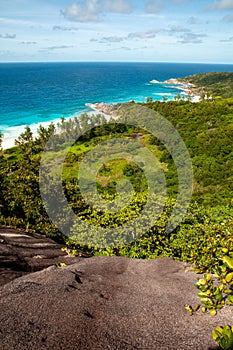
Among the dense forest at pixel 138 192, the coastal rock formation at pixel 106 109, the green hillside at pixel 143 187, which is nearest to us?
the dense forest at pixel 138 192

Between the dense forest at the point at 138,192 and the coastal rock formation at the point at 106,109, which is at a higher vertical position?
the coastal rock formation at the point at 106,109

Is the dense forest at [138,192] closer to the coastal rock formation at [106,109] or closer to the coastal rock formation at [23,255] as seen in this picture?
the coastal rock formation at [23,255]

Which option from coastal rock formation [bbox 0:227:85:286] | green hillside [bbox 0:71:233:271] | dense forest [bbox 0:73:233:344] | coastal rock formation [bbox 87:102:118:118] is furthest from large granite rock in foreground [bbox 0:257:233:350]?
coastal rock formation [bbox 87:102:118:118]

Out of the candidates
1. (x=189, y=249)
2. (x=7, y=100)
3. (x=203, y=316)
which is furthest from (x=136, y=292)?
(x=7, y=100)

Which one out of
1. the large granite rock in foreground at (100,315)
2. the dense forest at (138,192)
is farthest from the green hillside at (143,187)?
the large granite rock in foreground at (100,315)

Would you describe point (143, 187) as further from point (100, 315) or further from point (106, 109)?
point (106, 109)

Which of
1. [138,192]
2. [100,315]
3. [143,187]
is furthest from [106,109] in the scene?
[100,315]

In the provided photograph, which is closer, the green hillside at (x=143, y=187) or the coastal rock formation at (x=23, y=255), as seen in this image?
the coastal rock formation at (x=23, y=255)

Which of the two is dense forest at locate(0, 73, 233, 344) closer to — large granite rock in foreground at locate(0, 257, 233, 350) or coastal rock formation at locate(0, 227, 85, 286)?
large granite rock in foreground at locate(0, 257, 233, 350)

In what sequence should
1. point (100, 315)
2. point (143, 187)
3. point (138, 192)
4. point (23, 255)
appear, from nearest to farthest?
point (100, 315) → point (23, 255) → point (138, 192) → point (143, 187)
